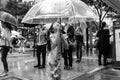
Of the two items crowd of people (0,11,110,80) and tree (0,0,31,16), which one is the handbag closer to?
crowd of people (0,11,110,80)

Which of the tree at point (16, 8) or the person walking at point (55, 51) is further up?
the tree at point (16, 8)

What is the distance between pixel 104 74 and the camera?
19.5ft

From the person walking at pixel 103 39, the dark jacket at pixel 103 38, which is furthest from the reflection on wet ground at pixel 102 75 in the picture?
the dark jacket at pixel 103 38

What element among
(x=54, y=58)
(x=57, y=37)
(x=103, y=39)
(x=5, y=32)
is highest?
(x=5, y=32)

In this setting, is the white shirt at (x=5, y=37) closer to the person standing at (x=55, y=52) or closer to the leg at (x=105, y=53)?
the person standing at (x=55, y=52)

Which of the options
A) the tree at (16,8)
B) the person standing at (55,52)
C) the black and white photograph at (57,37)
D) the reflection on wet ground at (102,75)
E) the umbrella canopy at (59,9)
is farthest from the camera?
the tree at (16,8)

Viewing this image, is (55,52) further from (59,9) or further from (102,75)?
(102,75)

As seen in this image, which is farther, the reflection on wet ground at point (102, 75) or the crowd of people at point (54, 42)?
the reflection on wet ground at point (102, 75)

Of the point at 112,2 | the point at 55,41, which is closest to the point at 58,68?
the point at 55,41

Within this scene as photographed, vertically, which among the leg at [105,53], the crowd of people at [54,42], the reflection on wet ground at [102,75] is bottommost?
the reflection on wet ground at [102,75]

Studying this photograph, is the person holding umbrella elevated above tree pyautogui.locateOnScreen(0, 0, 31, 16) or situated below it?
below

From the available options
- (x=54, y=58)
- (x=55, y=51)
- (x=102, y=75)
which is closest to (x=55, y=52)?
(x=55, y=51)

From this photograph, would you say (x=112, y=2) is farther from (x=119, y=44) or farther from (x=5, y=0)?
(x=5, y=0)

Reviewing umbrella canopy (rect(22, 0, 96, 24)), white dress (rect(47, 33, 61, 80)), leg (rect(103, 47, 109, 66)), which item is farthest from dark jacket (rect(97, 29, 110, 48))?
white dress (rect(47, 33, 61, 80))
